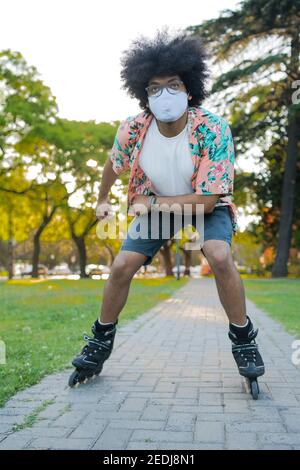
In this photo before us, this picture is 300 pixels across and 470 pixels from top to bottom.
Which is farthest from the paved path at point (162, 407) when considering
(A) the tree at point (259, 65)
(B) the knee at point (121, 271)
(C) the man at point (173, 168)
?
(A) the tree at point (259, 65)

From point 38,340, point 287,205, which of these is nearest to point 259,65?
point 287,205

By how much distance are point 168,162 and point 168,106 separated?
353 mm

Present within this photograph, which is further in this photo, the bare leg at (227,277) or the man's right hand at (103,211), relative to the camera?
the man's right hand at (103,211)

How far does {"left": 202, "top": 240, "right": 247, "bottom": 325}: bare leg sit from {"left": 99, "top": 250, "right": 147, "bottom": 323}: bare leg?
0.49m

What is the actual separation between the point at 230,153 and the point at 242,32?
22.6 meters

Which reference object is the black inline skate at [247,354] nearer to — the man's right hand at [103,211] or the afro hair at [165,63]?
the man's right hand at [103,211]

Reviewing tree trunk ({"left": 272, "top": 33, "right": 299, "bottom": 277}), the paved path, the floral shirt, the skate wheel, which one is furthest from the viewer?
tree trunk ({"left": 272, "top": 33, "right": 299, "bottom": 277})

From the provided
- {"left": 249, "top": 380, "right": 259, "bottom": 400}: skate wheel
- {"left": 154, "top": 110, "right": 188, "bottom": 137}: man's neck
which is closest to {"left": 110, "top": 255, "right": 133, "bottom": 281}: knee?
{"left": 154, "top": 110, "right": 188, "bottom": 137}: man's neck

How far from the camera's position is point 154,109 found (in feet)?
11.9

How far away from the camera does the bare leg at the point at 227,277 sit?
139 inches

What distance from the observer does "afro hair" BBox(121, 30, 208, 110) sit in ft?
12.0

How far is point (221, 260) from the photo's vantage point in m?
3.53

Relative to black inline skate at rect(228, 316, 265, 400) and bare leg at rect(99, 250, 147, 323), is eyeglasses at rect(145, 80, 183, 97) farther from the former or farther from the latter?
black inline skate at rect(228, 316, 265, 400)

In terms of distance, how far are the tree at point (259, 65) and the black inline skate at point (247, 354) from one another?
19650 mm
